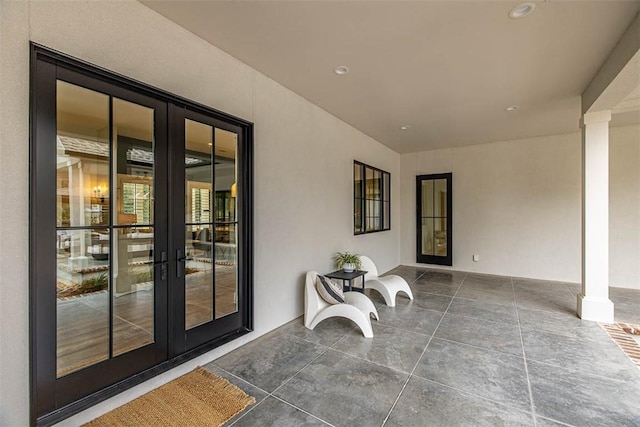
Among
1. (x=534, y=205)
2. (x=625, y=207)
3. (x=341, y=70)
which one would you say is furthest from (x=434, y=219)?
(x=341, y=70)

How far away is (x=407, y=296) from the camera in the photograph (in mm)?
4734

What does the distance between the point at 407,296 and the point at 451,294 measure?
802mm

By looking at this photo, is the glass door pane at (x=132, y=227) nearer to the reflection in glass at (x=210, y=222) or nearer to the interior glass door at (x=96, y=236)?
the interior glass door at (x=96, y=236)

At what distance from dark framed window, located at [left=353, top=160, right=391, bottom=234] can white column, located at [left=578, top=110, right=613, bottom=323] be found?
320 centimetres

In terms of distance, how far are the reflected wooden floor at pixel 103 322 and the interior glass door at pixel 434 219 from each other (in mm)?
5932

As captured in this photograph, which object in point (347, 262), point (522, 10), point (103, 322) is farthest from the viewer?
point (347, 262)

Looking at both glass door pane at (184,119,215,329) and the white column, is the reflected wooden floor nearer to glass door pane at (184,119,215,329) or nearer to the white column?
glass door pane at (184,119,215,329)

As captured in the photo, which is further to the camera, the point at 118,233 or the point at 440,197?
the point at 440,197

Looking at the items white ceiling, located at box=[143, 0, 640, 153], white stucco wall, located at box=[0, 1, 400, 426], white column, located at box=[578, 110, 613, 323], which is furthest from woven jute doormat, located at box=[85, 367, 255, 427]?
white column, located at box=[578, 110, 613, 323]

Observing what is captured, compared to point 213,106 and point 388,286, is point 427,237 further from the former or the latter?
point 213,106

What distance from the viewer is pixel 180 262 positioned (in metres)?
2.43

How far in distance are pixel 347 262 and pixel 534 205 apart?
4.54 m

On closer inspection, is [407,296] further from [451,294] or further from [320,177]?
[320,177]

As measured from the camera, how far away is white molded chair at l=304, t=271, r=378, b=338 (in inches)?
126
